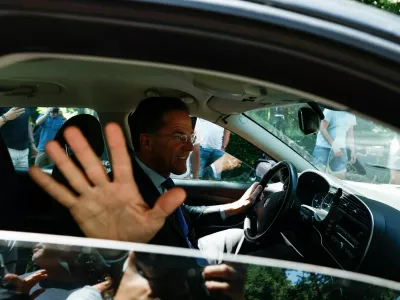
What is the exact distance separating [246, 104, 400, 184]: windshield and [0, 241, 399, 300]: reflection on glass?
0.54 meters

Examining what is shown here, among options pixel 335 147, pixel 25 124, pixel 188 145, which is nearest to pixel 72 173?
pixel 188 145

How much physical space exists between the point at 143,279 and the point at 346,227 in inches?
50.2

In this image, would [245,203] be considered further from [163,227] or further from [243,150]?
[163,227]

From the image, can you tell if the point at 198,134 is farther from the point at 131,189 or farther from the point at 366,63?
the point at 366,63

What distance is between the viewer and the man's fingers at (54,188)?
3.99ft

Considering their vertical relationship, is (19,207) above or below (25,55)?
A: below

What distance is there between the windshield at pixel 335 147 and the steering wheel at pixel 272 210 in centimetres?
19

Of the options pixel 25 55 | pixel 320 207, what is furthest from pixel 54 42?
pixel 320 207

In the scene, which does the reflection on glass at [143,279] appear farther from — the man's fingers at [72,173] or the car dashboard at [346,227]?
the car dashboard at [346,227]

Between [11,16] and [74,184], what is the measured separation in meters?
0.41

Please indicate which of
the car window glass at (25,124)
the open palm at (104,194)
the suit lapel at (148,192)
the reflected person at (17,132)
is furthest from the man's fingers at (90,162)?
the reflected person at (17,132)

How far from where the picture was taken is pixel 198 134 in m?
2.55

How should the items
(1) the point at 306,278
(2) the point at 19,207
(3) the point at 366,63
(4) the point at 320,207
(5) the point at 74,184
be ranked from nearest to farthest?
(3) the point at 366,63
(5) the point at 74,184
(1) the point at 306,278
(2) the point at 19,207
(4) the point at 320,207

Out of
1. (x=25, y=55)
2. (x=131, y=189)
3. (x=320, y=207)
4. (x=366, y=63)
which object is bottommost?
(x=320, y=207)
